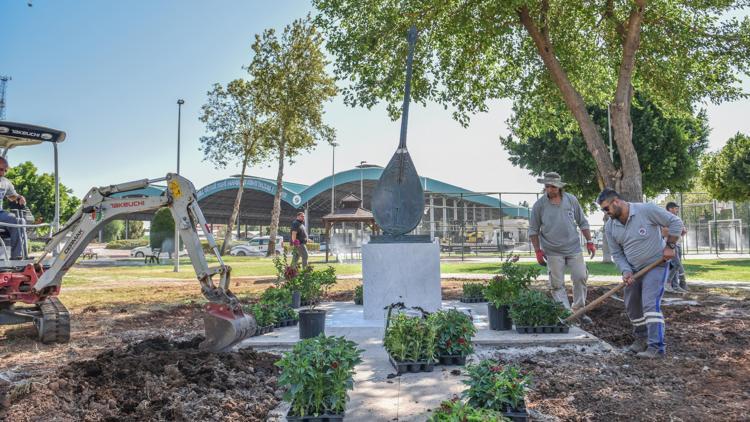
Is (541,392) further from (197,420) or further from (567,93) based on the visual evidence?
(567,93)

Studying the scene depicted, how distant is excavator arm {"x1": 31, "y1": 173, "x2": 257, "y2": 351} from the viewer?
538 centimetres

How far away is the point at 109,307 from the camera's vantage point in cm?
988

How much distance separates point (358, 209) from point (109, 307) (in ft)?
58.3

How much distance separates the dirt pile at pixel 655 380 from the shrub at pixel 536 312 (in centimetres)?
67

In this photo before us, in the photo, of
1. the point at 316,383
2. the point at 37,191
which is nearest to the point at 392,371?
the point at 316,383

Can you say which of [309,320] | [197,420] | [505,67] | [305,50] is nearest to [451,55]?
[505,67]

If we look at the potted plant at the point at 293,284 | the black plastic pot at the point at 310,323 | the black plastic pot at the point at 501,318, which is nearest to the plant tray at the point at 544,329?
the black plastic pot at the point at 501,318

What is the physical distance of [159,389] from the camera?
4.03 meters

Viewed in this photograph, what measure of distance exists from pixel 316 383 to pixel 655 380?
9.51 feet

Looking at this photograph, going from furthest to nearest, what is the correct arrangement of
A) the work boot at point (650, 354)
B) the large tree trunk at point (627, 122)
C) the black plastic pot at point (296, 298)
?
the large tree trunk at point (627, 122) → the black plastic pot at point (296, 298) → the work boot at point (650, 354)

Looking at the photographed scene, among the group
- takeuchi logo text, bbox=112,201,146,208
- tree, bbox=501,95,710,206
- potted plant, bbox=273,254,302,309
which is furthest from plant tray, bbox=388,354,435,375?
tree, bbox=501,95,710,206

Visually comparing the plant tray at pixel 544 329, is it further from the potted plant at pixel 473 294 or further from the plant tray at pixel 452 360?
the potted plant at pixel 473 294

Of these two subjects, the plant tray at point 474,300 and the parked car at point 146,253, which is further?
the parked car at point 146,253

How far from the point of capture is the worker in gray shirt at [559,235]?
682 centimetres
